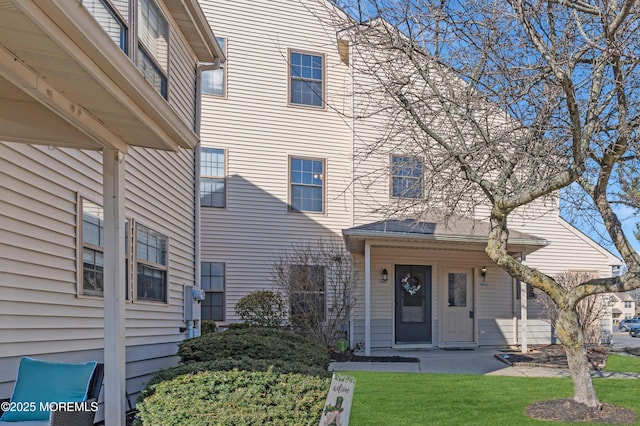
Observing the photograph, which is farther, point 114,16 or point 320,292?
point 320,292

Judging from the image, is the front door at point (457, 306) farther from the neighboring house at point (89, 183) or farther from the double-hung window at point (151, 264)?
the double-hung window at point (151, 264)

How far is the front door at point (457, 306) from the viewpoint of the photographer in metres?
13.9

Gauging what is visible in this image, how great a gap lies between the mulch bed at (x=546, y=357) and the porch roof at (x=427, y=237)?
2577 millimetres

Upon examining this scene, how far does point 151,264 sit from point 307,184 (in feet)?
22.1

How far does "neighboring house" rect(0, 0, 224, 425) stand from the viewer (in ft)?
9.69

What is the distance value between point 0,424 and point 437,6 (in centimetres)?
617

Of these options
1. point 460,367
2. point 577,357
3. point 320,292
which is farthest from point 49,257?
point 460,367

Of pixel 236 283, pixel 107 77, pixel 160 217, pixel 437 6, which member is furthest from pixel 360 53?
A: pixel 236 283

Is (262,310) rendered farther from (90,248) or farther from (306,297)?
(90,248)

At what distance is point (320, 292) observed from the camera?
38.8 feet

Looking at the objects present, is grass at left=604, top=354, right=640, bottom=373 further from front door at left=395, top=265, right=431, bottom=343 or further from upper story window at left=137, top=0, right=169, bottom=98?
upper story window at left=137, top=0, right=169, bottom=98

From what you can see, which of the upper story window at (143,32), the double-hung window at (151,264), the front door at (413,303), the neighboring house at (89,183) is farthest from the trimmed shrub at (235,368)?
the front door at (413,303)

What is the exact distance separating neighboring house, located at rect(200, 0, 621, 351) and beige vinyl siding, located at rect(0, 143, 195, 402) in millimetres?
5918

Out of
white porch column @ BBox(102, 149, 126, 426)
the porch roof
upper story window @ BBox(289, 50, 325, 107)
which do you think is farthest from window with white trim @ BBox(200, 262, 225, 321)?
white porch column @ BBox(102, 149, 126, 426)
